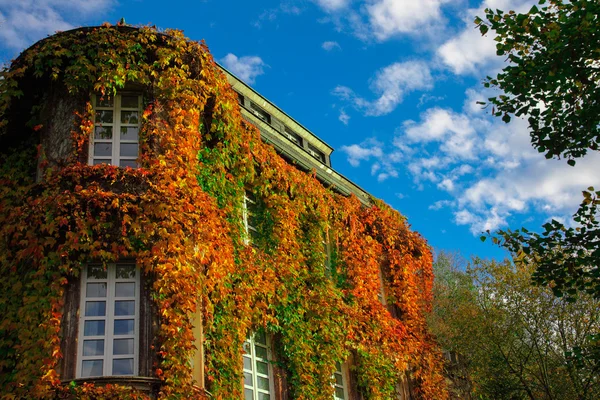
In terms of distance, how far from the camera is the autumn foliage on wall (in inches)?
547

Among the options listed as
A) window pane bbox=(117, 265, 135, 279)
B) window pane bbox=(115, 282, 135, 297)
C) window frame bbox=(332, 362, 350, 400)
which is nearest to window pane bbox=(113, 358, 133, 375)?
window pane bbox=(115, 282, 135, 297)

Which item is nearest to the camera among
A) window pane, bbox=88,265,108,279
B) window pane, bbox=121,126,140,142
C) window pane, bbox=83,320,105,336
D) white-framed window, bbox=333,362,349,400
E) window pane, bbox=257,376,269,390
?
window pane, bbox=83,320,105,336

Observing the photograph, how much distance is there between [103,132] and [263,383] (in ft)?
23.6

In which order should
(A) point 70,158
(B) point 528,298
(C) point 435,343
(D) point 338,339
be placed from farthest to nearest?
(B) point 528,298
(C) point 435,343
(D) point 338,339
(A) point 70,158

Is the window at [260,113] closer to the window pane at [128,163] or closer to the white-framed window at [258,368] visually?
the window pane at [128,163]

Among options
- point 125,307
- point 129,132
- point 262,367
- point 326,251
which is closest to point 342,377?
point 262,367

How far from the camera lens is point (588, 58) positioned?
14.2m

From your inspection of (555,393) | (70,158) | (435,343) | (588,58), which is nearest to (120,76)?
(70,158)

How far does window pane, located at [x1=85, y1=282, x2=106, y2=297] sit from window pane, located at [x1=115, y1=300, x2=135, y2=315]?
1.23 feet

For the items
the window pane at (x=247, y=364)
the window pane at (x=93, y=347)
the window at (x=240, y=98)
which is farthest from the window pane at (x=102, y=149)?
the window at (x=240, y=98)

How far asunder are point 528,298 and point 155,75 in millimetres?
17200

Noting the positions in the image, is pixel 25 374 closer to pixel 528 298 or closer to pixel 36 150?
pixel 36 150

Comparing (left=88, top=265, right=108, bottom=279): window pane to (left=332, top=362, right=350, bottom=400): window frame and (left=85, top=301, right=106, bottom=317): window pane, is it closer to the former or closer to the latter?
(left=85, top=301, right=106, bottom=317): window pane

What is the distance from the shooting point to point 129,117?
1666 cm
